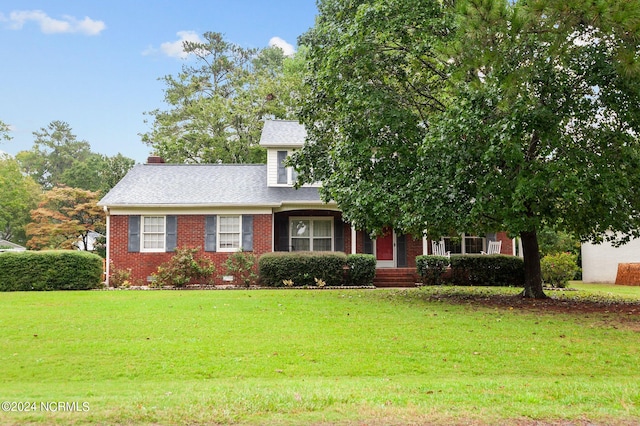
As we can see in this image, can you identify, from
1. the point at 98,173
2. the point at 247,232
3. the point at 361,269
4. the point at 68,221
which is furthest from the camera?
the point at 98,173

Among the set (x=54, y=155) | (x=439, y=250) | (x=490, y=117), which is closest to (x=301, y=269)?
(x=439, y=250)

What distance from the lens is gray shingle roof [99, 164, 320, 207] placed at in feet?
67.9

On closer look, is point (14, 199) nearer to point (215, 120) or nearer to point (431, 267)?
point (215, 120)

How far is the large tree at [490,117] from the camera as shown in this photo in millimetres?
10391

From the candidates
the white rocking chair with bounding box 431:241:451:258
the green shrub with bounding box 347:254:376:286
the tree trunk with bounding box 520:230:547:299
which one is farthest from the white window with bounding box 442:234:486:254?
the tree trunk with bounding box 520:230:547:299

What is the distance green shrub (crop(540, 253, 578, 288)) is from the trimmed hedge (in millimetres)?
15333

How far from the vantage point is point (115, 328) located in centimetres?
970

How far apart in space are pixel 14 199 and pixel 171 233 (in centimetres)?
2100

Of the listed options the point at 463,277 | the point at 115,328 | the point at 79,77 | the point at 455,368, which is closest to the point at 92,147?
the point at 79,77

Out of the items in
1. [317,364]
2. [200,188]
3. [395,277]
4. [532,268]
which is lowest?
[317,364]

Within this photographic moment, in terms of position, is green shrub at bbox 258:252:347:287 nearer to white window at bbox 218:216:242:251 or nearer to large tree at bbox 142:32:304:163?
white window at bbox 218:216:242:251

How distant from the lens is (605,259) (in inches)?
937

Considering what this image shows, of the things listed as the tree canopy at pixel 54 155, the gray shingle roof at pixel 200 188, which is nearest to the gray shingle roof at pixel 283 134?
the gray shingle roof at pixel 200 188

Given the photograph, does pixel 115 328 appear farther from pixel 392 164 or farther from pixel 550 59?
pixel 550 59
